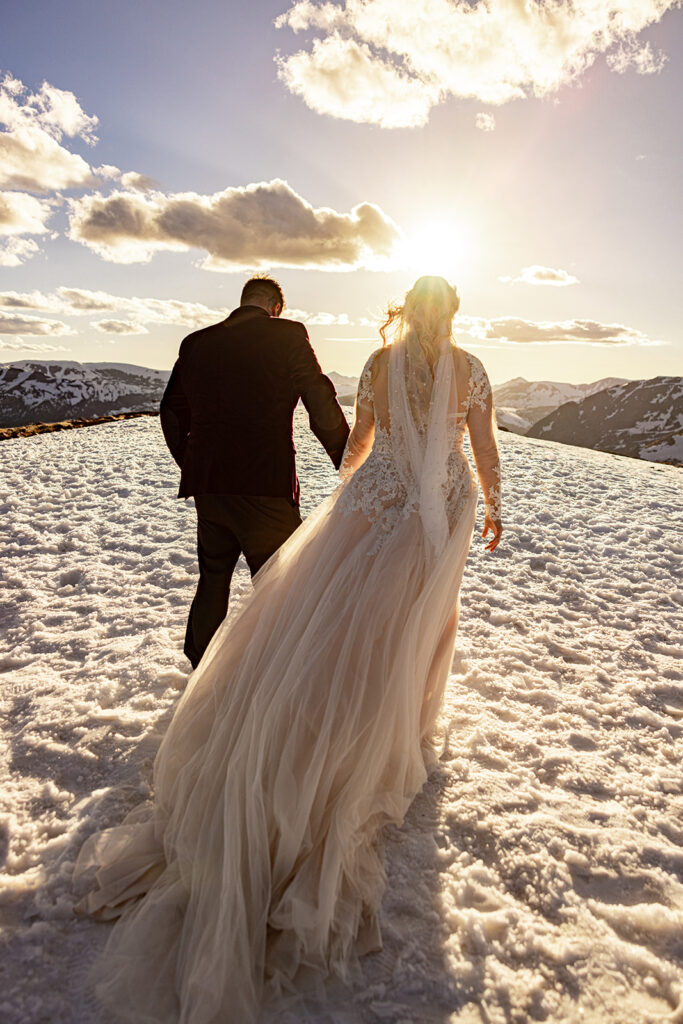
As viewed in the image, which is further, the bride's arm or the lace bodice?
the bride's arm

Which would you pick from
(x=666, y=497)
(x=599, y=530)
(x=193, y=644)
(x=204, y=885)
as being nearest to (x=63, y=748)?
(x=193, y=644)

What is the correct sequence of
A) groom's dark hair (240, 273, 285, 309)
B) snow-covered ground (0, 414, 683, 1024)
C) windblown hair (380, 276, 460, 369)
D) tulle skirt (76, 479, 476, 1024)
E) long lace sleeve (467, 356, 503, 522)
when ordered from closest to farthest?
tulle skirt (76, 479, 476, 1024) → snow-covered ground (0, 414, 683, 1024) → windblown hair (380, 276, 460, 369) → long lace sleeve (467, 356, 503, 522) → groom's dark hair (240, 273, 285, 309)

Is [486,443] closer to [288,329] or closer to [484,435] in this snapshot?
[484,435]

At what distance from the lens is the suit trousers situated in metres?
3.23

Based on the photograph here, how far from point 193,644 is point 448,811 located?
6.19 ft

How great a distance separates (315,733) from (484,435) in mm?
1862

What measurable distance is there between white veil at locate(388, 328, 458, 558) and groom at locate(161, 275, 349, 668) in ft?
1.51

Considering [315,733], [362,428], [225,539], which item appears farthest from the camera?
[225,539]

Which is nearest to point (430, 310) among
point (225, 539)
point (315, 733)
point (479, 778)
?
point (225, 539)

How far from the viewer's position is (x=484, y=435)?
3068mm

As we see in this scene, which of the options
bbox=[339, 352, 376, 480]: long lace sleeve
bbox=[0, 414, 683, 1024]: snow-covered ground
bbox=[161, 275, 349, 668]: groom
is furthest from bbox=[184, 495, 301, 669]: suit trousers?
bbox=[0, 414, 683, 1024]: snow-covered ground

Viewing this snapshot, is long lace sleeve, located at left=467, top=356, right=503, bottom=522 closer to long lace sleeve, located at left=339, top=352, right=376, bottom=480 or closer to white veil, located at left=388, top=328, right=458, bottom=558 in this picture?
white veil, located at left=388, top=328, right=458, bottom=558

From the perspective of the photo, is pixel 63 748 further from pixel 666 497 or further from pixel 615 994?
pixel 666 497

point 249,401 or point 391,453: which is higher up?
point 249,401
